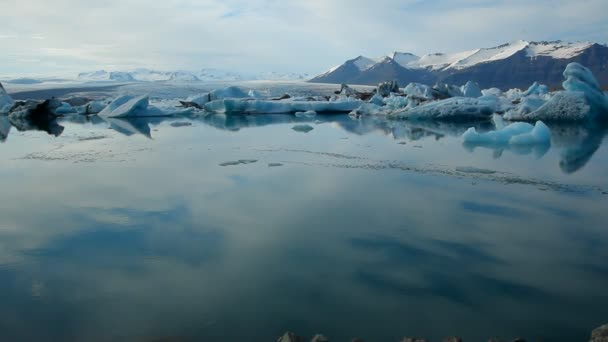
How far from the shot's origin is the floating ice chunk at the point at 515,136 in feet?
26.3

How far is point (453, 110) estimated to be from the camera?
14.0 meters

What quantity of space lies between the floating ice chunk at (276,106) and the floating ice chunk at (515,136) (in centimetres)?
1043

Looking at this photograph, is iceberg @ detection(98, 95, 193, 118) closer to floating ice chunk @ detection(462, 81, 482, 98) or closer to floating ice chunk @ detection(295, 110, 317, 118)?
floating ice chunk @ detection(295, 110, 317, 118)

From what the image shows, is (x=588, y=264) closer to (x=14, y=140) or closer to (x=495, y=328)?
(x=495, y=328)

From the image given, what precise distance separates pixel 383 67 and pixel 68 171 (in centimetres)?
12038

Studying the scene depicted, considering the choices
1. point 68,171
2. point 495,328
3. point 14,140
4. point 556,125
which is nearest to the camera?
point 495,328

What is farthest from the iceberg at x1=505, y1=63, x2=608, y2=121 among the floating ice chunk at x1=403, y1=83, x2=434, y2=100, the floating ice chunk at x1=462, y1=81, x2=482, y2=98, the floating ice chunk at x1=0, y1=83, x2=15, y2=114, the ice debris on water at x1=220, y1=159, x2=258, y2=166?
the floating ice chunk at x1=0, y1=83, x2=15, y2=114

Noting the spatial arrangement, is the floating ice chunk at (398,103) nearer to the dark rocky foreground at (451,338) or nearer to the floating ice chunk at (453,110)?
the floating ice chunk at (453,110)

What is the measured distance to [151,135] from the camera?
10609 millimetres

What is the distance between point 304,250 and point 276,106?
15358mm

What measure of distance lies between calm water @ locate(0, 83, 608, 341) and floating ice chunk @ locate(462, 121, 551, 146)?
58.6 inches

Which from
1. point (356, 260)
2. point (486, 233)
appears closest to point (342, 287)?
point (356, 260)

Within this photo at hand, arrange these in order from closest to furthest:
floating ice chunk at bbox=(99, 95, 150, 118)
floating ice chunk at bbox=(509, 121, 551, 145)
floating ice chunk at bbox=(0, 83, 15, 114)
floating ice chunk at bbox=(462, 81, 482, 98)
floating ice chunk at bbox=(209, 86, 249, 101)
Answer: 1. floating ice chunk at bbox=(509, 121, 551, 145)
2. floating ice chunk at bbox=(99, 95, 150, 118)
3. floating ice chunk at bbox=(0, 83, 15, 114)
4. floating ice chunk at bbox=(209, 86, 249, 101)
5. floating ice chunk at bbox=(462, 81, 482, 98)

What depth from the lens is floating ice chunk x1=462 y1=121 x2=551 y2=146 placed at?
8008 mm
